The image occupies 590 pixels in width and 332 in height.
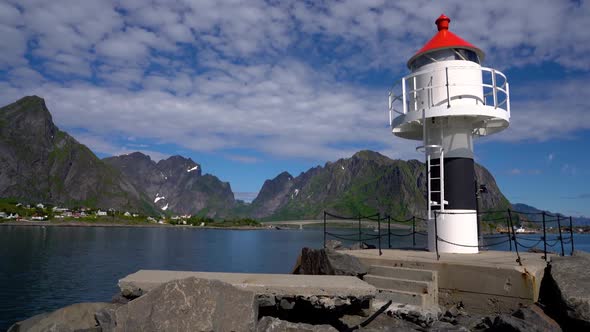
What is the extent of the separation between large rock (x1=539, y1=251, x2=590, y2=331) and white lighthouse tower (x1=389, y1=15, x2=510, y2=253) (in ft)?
10.6

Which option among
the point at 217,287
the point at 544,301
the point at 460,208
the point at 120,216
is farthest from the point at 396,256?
the point at 120,216

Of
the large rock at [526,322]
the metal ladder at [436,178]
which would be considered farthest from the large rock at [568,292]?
the metal ladder at [436,178]

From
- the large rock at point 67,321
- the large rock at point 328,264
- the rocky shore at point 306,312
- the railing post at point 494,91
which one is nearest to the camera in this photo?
the rocky shore at point 306,312

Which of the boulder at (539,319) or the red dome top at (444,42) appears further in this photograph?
the red dome top at (444,42)

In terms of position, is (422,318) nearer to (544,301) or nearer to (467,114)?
(544,301)

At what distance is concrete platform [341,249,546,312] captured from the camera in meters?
9.64

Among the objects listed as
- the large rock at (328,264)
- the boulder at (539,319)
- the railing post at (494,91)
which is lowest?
the boulder at (539,319)

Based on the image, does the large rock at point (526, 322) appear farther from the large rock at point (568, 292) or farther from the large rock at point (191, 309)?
the large rock at point (191, 309)

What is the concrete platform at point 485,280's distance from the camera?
9.64 metres

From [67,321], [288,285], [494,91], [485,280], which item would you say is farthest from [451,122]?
[67,321]

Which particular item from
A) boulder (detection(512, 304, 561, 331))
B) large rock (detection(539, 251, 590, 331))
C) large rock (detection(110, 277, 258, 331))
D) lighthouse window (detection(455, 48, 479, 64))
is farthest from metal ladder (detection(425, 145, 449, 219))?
large rock (detection(110, 277, 258, 331))

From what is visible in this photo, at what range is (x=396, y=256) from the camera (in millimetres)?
12172

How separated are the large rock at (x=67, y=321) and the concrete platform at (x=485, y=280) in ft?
25.1

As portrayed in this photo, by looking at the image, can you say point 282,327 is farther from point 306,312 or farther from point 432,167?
point 432,167
